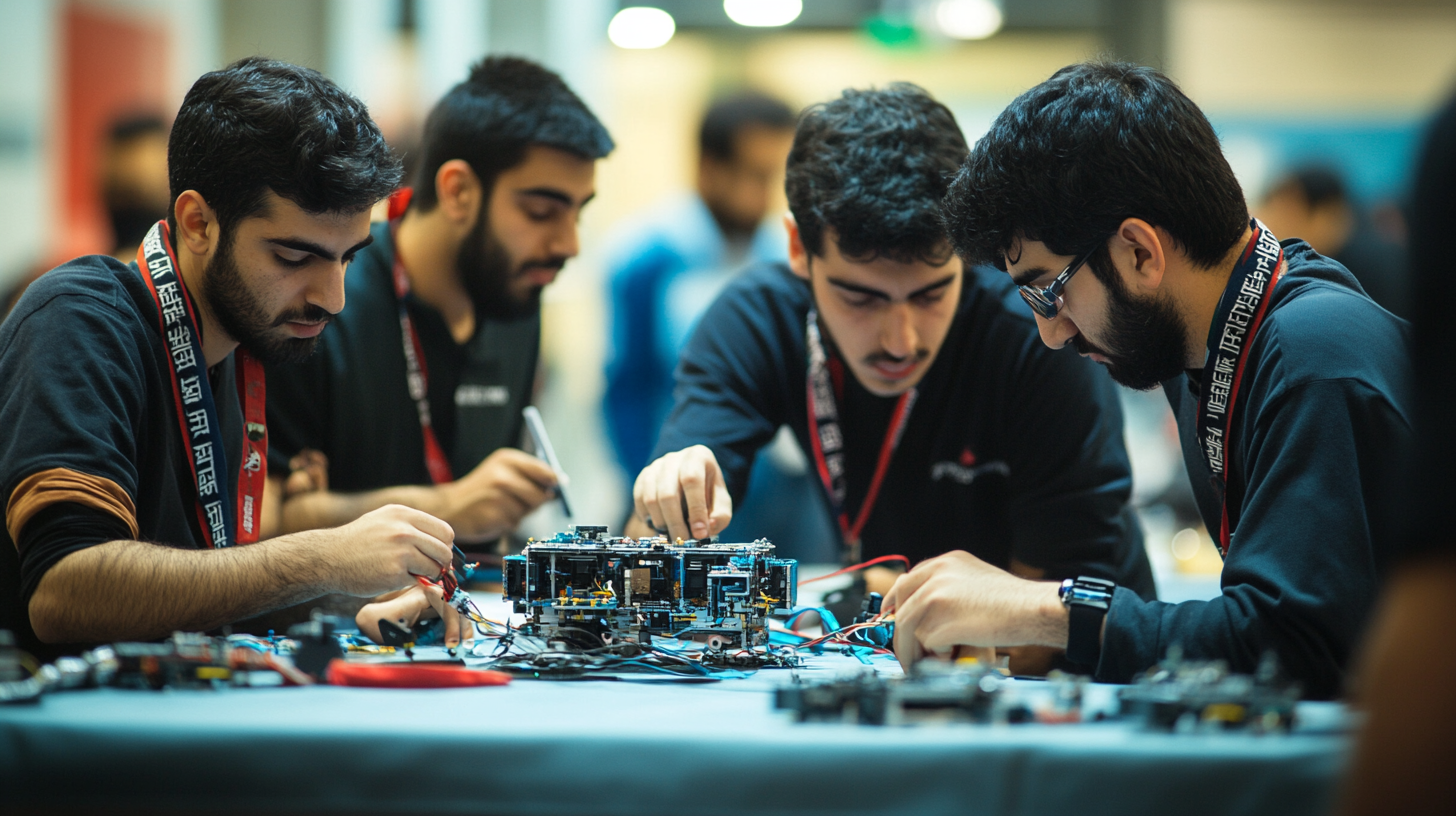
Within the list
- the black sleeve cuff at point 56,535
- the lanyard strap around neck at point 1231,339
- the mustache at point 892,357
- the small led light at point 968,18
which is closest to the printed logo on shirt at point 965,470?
the mustache at point 892,357

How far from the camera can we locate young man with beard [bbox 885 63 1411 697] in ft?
5.92

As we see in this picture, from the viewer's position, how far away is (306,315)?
2527 mm

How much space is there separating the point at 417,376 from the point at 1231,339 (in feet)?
7.24

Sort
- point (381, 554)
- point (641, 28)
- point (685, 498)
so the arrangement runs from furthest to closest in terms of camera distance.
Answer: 1. point (641, 28)
2. point (685, 498)
3. point (381, 554)

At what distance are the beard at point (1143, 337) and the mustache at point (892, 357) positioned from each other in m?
0.55

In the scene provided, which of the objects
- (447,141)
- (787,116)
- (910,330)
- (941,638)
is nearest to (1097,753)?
(941,638)

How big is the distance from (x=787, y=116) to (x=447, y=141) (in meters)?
2.52

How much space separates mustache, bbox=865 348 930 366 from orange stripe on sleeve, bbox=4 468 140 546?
5.26ft

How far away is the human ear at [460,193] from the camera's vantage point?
351 cm

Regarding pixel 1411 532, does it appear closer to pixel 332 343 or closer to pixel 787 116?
pixel 332 343

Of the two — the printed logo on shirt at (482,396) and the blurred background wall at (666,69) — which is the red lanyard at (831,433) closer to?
the printed logo on shirt at (482,396)

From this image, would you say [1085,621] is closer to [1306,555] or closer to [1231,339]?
[1306,555]

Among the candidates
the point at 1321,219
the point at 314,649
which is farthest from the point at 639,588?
the point at 1321,219

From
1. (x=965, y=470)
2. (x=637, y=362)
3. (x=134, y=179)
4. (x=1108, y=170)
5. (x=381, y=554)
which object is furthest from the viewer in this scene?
(x=134, y=179)
